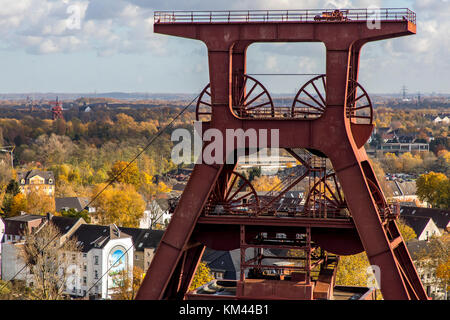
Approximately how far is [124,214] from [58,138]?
87964mm

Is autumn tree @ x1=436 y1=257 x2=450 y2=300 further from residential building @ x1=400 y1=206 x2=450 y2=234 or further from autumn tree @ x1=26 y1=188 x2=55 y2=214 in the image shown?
autumn tree @ x1=26 y1=188 x2=55 y2=214

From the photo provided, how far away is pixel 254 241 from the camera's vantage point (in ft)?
98.4

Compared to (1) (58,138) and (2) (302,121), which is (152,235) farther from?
(1) (58,138)

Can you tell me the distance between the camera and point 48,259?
7412 centimetres

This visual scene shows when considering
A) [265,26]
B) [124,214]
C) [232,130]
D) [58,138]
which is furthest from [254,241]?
[58,138]

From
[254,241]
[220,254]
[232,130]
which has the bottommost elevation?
[220,254]

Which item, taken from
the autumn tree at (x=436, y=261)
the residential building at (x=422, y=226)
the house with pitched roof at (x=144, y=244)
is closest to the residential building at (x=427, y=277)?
the autumn tree at (x=436, y=261)

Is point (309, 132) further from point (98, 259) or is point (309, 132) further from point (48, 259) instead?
point (98, 259)

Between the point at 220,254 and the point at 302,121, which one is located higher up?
the point at 302,121

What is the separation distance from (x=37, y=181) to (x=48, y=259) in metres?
55.7

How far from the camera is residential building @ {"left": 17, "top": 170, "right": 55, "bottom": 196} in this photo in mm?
126938

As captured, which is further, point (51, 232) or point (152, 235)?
point (152, 235)
